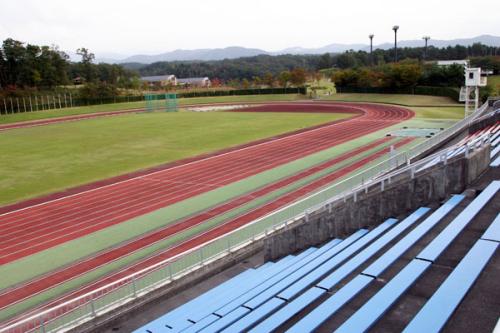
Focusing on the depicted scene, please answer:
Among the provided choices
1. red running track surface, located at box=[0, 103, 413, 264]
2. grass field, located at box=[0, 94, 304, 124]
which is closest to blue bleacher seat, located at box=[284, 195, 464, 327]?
red running track surface, located at box=[0, 103, 413, 264]

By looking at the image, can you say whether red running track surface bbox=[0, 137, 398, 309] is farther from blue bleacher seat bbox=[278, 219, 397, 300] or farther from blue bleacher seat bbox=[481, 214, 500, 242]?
blue bleacher seat bbox=[481, 214, 500, 242]

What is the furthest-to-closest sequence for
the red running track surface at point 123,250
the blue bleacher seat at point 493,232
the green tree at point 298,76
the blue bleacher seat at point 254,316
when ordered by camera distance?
the green tree at point 298,76, the red running track surface at point 123,250, the blue bleacher seat at point 493,232, the blue bleacher seat at point 254,316

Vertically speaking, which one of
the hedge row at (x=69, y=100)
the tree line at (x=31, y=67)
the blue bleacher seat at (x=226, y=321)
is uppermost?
the tree line at (x=31, y=67)

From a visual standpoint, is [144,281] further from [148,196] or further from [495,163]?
[495,163]

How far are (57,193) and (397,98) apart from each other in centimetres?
5620

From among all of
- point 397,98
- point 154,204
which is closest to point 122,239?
point 154,204

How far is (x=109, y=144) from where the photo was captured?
37.2 meters

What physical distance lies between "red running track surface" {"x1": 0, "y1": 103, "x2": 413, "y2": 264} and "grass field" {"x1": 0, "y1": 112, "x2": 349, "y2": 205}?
2.82 meters

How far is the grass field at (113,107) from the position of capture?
6650 centimetres

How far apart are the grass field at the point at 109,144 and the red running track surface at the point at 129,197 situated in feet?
9.26

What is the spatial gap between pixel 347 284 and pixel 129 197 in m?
14.7

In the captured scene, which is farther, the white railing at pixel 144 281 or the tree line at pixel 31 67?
the tree line at pixel 31 67

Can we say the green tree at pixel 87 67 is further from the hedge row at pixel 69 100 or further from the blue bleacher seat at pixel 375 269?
the blue bleacher seat at pixel 375 269

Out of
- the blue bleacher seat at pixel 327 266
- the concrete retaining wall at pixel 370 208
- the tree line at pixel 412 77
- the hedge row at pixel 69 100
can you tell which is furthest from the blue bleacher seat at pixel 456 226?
the hedge row at pixel 69 100
